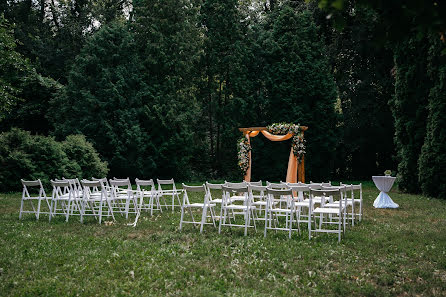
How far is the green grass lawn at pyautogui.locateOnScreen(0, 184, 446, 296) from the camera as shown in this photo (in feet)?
16.2

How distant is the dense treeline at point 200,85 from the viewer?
23250 millimetres

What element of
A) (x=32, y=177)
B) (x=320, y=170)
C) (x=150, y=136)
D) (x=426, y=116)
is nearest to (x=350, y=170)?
(x=320, y=170)

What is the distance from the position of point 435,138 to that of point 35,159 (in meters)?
15.1

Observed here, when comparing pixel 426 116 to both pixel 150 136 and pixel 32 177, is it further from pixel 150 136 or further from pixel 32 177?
pixel 32 177

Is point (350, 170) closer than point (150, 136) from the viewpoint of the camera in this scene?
No

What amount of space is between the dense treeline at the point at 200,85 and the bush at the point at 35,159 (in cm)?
393

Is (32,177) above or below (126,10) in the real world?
below

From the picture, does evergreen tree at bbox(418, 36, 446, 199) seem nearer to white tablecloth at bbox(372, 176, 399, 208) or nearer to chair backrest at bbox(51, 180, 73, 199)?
white tablecloth at bbox(372, 176, 399, 208)

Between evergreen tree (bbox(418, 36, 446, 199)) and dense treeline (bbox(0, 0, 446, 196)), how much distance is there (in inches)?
258

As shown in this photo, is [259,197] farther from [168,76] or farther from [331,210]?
[168,76]

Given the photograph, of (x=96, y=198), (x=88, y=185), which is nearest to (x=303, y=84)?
(x=96, y=198)

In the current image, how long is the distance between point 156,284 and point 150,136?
1929 centimetres

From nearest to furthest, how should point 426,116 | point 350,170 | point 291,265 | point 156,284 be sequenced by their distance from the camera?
point 156,284
point 291,265
point 426,116
point 350,170

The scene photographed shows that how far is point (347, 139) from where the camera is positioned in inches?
994
